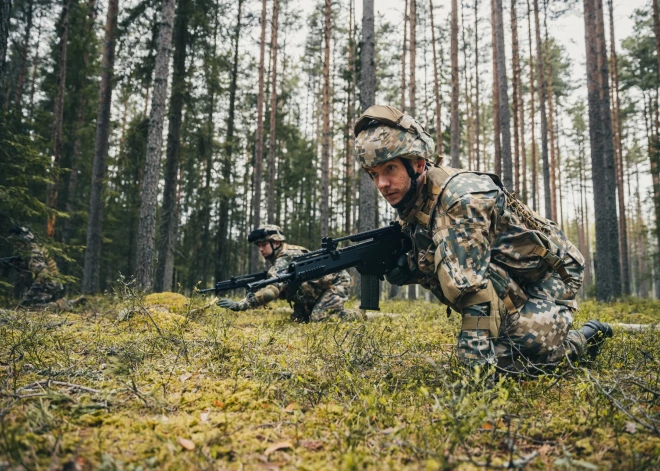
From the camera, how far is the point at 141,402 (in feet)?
7.61

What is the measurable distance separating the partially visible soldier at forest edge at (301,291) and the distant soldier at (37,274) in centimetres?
426

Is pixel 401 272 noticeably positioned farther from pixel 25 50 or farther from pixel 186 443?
pixel 25 50

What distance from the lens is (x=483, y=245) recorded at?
8.55ft

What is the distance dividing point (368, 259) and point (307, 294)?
3.14 metres

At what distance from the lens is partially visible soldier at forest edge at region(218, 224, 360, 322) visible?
6.22 m

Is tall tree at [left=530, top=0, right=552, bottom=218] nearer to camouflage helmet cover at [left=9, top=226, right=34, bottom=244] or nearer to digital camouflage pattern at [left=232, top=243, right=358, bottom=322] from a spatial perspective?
digital camouflage pattern at [left=232, top=243, right=358, bottom=322]

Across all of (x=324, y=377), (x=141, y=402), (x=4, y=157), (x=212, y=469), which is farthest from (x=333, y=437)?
(x=4, y=157)

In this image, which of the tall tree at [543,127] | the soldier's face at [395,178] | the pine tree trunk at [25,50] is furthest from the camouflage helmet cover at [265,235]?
the pine tree trunk at [25,50]

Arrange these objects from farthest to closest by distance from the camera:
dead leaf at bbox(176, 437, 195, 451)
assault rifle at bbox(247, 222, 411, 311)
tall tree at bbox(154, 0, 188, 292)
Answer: tall tree at bbox(154, 0, 188, 292)
assault rifle at bbox(247, 222, 411, 311)
dead leaf at bbox(176, 437, 195, 451)

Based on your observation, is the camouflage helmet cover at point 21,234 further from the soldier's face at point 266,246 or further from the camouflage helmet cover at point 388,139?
the camouflage helmet cover at point 388,139

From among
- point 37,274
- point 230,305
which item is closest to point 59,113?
point 37,274

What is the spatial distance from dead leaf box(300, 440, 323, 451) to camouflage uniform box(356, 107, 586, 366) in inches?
45.7

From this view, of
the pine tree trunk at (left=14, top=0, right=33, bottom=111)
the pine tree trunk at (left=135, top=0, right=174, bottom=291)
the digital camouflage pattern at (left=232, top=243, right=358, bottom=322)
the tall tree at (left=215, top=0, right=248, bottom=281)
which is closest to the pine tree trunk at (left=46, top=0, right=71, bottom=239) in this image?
the pine tree trunk at (left=135, top=0, right=174, bottom=291)

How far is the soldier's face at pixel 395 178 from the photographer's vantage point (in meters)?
2.99
